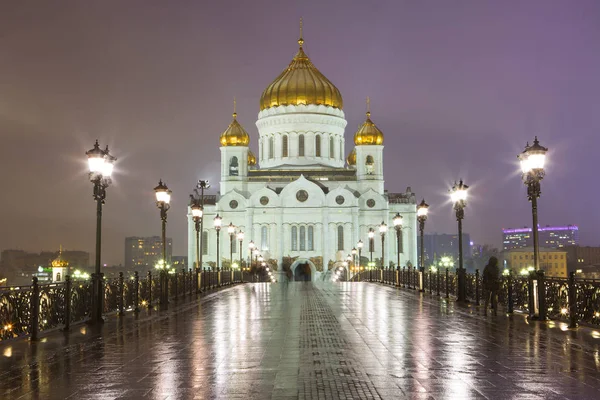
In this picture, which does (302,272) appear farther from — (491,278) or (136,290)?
(491,278)

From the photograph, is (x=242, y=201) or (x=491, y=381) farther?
(x=242, y=201)

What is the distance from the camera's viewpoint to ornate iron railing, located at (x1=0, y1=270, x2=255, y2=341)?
45.1ft

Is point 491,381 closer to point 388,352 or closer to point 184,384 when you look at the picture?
point 388,352

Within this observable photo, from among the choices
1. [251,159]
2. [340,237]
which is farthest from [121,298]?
[251,159]

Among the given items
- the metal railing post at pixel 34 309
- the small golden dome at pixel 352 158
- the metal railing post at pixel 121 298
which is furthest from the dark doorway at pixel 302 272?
the metal railing post at pixel 34 309

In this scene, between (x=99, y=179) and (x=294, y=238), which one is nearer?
(x=99, y=179)

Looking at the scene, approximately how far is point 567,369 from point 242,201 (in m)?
81.4

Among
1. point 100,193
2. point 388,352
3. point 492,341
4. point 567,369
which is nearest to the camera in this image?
point 567,369

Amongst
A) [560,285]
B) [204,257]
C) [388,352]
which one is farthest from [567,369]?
[204,257]

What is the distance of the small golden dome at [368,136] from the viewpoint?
93125mm

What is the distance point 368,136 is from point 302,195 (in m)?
11.8

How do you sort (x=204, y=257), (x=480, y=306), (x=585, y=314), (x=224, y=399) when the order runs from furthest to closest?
(x=204, y=257) < (x=480, y=306) < (x=585, y=314) < (x=224, y=399)

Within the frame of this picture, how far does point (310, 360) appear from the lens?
11.1 metres

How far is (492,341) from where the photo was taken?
1340cm
